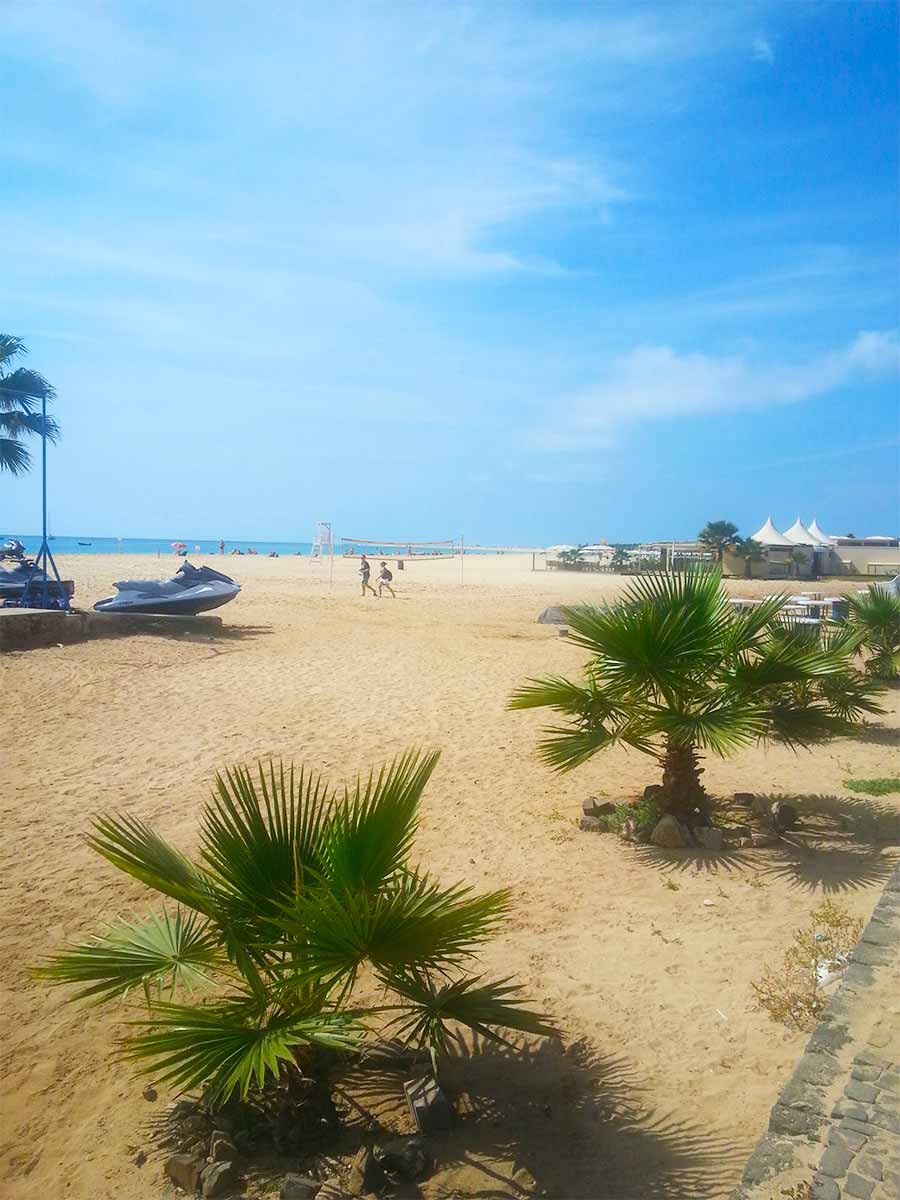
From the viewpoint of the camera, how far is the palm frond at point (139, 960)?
122 inches

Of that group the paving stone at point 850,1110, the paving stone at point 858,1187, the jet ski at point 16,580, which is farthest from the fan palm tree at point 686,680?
the jet ski at point 16,580

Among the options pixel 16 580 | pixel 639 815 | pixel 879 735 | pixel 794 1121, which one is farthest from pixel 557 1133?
pixel 16 580

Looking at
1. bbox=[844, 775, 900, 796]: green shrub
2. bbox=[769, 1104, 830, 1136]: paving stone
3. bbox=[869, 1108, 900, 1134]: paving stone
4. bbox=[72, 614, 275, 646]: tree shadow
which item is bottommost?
bbox=[844, 775, 900, 796]: green shrub

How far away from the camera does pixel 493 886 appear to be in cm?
557

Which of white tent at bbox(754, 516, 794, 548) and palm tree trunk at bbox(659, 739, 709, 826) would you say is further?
white tent at bbox(754, 516, 794, 548)

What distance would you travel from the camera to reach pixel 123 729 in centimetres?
943

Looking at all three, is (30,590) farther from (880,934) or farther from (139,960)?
(880,934)

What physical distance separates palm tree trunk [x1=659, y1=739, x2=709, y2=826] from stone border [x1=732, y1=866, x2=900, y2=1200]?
2.54 m

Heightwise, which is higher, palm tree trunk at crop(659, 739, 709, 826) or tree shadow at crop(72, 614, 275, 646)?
tree shadow at crop(72, 614, 275, 646)

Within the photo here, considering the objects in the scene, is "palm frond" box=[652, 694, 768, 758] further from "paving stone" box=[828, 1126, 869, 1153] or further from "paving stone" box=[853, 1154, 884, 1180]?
"paving stone" box=[853, 1154, 884, 1180]

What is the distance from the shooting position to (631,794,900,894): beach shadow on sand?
545cm

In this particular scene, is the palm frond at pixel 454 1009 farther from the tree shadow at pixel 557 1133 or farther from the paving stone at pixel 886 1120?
the paving stone at pixel 886 1120

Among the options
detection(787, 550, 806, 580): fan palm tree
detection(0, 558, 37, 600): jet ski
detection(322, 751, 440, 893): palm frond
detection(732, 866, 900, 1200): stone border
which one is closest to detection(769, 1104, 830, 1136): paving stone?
detection(732, 866, 900, 1200): stone border

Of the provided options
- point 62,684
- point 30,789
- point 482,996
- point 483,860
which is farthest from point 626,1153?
point 62,684
